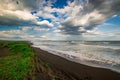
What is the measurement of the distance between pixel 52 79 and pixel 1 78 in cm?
285

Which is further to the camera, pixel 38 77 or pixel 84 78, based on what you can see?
pixel 84 78

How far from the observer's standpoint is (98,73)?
27.8 ft

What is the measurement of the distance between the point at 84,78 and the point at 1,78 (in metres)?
5.07

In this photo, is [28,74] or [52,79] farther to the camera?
[28,74]

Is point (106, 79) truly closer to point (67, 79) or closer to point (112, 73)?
point (112, 73)

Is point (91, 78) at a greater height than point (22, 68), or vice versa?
point (22, 68)

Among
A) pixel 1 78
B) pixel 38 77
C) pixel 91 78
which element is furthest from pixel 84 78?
pixel 1 78

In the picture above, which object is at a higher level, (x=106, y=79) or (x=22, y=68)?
(x=22, y=68)

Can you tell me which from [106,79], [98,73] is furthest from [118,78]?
[98,73]

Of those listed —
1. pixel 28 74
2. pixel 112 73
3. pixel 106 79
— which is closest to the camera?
pixel 28 74

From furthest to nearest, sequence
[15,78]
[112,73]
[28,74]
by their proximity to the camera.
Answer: [112,73] < [28,74] < [15,78]

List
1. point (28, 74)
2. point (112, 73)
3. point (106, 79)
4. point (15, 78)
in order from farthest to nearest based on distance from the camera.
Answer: point (112, 73) < point (106, 79) < point (28, 74) < point (15, 78)

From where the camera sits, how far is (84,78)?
24.3ft

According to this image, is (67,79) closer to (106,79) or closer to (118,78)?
(106,79)
